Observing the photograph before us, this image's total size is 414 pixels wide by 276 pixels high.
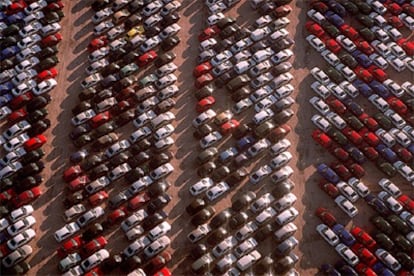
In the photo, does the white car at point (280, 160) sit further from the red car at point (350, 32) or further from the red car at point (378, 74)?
the red car at point (350, 32)

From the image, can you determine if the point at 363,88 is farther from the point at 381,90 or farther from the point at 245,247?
the point at 245,247

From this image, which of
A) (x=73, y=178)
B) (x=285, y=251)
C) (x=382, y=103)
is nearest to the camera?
(x=285, y=251)

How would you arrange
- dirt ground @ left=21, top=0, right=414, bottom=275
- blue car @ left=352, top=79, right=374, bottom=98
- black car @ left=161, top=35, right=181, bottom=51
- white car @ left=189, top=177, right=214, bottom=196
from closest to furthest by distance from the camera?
dirt ground @ left=21, top=0, right=414, bottom=275
white car @ left=189, top=177, right=214, bottom=196
blue car @ left=352, top=79, right=374, bottom=98
black car @ left=161, top=35, right=181, bottom=51

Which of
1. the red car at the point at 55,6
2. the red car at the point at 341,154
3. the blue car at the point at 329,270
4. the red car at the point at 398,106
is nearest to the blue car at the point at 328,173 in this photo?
the red car at the point at 341,154

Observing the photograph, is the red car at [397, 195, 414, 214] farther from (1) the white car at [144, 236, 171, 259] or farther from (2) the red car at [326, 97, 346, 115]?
(1) the white car at [144, 236, 171, 259]

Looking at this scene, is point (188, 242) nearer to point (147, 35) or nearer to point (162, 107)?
point (162, 107)

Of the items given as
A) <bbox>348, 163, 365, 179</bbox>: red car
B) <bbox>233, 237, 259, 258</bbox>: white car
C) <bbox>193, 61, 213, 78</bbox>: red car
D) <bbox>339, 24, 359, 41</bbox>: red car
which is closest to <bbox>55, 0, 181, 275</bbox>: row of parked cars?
<bbox>193, 61, 213, 78</bbox>: red car

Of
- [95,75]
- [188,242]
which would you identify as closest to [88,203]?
[188,242]
